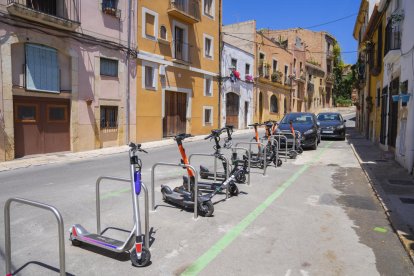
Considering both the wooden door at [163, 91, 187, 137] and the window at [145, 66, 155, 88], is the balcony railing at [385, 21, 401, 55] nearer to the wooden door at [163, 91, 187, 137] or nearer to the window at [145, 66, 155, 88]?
the window at [145, 66, 155, 88]

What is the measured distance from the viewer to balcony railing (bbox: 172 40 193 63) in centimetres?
2152

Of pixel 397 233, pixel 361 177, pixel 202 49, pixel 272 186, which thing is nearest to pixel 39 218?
pixel 272 186

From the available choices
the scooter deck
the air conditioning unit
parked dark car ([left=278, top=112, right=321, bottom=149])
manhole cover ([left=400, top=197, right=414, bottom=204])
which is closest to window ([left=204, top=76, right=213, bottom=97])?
the air conditioning unit

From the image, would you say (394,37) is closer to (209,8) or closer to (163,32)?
(163,32)

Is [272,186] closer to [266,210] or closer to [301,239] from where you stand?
[266,210]

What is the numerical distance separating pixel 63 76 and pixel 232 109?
53.6ft

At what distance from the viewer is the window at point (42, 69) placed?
13016mm

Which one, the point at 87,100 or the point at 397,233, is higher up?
the point at 87,100

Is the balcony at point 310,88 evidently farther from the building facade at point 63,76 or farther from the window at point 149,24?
the building facade at point 63,76

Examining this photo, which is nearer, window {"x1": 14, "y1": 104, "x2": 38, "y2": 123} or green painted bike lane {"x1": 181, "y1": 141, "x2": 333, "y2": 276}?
green painted bike lane {"x1": 181, "y1": 141, "x2": 333, "y2": 276}

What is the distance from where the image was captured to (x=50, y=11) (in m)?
14.1

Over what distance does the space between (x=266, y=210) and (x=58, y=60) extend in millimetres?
11539

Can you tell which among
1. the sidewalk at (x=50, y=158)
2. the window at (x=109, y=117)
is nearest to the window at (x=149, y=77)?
the window at (x=109, y=117)

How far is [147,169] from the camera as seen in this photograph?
990 centimetres
